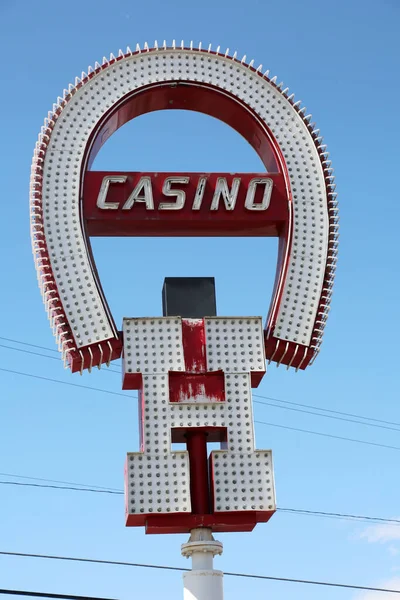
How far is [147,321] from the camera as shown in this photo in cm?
1550

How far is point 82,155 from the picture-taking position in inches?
635

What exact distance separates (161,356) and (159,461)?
5.00 ft

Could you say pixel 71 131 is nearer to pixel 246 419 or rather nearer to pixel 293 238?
pixel 293 238

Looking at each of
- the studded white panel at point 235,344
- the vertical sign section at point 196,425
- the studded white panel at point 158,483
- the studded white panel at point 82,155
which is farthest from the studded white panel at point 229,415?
the studded white panel at point 82,155

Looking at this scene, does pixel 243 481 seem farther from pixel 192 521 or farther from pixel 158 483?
pixel 158 483

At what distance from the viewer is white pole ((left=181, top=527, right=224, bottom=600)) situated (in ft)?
47.3

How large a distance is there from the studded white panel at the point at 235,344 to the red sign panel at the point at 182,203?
167cm

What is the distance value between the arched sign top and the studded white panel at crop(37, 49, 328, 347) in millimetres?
15

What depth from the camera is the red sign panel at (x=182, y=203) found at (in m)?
16.2

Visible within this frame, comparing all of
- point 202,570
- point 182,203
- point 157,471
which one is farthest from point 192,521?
point 182,203

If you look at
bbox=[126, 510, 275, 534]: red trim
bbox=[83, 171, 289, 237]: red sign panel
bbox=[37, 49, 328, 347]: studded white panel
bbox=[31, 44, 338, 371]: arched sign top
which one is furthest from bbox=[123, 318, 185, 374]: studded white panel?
bbox=[126, 510, 275, 534]: red trim

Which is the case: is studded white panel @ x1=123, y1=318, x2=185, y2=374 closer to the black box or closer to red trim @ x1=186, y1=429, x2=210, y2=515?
the black box

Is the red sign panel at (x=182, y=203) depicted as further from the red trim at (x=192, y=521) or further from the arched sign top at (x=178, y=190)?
the red trim at (x=192, y=521)

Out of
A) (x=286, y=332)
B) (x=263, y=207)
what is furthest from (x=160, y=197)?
(x=286, y=332)
